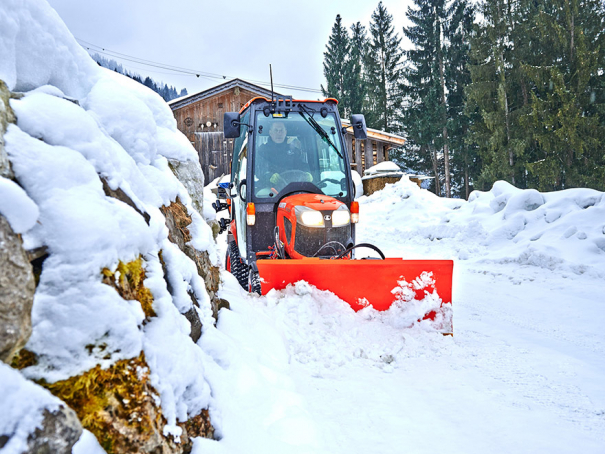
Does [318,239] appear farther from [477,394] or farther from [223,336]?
[477,394]

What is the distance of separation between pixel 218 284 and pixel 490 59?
24.6 meters

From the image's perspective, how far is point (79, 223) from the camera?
132cm

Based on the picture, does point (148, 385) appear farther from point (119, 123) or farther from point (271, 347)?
point (119, 123)

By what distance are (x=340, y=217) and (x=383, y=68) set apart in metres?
31.2

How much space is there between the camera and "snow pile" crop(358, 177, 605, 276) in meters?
5.98

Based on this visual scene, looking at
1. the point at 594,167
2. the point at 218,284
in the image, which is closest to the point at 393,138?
the point at 594,167

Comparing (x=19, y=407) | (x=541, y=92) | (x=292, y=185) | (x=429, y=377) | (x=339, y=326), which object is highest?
(x=541, y=92)

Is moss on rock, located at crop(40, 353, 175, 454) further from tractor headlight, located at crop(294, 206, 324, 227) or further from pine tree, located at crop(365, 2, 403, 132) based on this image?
pine tree, located at crop(365, 2, 403, 132)

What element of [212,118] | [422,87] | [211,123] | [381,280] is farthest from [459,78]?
[381,280]

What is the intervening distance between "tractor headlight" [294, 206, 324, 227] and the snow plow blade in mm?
613

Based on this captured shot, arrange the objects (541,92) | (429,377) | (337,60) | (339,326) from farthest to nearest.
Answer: (337,60)
(541,92)
(339,326)
(429,377)

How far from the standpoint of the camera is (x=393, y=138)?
21125 millimetres

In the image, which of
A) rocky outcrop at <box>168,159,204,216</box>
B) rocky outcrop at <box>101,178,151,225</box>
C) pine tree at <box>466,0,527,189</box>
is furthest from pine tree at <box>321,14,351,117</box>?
rocky outcrop at <box>101,178,151,225</box>

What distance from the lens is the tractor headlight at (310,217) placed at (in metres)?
4.05
